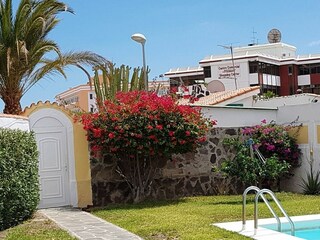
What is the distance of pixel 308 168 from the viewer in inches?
719

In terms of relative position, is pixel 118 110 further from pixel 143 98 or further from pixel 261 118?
pixel 261 118

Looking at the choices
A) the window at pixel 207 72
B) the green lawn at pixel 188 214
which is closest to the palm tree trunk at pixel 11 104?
the green lawn at pixel 188 214

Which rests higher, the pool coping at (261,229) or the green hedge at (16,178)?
the green hedge at (16,178)

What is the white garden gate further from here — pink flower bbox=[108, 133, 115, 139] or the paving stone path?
pink flower bbox=[108, 133, 115, 139]

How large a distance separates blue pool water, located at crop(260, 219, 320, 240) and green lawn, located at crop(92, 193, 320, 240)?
1051 mm

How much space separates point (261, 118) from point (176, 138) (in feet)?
16.5

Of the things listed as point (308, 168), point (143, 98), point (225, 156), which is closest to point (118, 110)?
point (143, 98)

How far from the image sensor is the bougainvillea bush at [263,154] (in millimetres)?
16797

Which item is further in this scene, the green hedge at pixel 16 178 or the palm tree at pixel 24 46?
the palm tree at pixel 24 46

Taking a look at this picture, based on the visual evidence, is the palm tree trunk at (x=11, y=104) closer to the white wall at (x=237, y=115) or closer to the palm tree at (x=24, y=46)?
the palm tree at (x=24, y=46)

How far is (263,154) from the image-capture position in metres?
18.2

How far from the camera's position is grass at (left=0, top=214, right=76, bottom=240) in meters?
10.1

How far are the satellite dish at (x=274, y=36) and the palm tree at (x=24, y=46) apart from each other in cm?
5323

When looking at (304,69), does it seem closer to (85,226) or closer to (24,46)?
(24,46)
